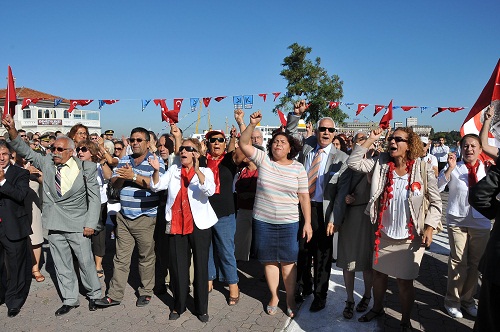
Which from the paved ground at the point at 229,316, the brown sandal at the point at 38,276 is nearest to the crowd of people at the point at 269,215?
the paved ground at the point at 229,316

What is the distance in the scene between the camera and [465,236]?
4.34 m

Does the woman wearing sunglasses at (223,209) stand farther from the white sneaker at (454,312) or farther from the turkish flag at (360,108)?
the turkish flag at (360,108)

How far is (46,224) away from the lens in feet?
14.2

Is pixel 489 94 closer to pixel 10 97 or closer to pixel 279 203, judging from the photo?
pixel 279 203

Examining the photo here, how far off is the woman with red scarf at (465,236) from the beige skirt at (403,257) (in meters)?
0.94

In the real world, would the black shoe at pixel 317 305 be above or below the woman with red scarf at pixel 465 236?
below

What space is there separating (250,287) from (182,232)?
165 cm

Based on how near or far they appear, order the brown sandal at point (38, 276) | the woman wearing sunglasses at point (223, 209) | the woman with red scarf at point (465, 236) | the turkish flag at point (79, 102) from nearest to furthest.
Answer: the woman with red scarf at point (465, 236) < the woman wearing sunglasses at point (223, 209) < the brown sandal at point (38, 276) < the turkish flag at point (79, 102)

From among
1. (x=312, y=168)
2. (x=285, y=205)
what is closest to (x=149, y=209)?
(x=285, y=205)

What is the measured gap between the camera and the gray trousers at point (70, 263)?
4406 mm

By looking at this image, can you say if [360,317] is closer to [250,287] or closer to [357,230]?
[357,230]

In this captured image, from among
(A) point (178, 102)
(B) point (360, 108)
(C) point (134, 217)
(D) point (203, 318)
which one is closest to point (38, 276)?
(C) point (134, 217)

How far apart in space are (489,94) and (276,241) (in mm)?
3005

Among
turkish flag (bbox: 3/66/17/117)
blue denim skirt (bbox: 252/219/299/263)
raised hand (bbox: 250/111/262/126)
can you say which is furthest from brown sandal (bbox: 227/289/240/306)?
turkish flag (bbox: 3/66/17/117)
